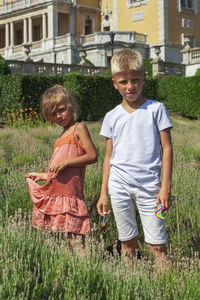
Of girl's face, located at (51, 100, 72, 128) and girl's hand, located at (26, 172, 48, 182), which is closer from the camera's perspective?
girl's face, located at (51, 100, 72, 128)

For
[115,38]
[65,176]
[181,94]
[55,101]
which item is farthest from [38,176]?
[115,38]

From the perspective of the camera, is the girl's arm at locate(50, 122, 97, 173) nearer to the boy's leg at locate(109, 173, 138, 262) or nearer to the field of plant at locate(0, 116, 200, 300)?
the boy's leg at locate(109, 173, 138, 262)

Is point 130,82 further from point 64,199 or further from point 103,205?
point 64,199

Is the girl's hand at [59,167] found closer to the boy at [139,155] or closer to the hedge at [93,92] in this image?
the boy at [139,155]

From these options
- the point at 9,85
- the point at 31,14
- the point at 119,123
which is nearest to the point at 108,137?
the point at 119,123

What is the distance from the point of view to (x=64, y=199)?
328 centimetres

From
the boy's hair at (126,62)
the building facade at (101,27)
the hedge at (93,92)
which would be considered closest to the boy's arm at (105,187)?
the boy's hair at (126,62)

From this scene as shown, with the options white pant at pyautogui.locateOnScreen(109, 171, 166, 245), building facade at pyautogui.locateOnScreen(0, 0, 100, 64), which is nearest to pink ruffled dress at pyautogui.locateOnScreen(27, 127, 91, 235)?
white pant at pyautogui.locateOnScreen(109, 171, 166, 245)

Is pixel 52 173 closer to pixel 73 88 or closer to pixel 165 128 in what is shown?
pixel 165 128

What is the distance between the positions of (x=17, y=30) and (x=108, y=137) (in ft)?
149

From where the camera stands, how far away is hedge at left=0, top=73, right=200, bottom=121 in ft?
54.5

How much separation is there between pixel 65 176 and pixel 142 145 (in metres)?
0.72

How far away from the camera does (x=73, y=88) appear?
58.7 feet

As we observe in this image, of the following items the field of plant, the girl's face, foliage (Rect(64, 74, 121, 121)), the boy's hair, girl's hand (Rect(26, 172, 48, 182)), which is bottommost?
the field of plant
